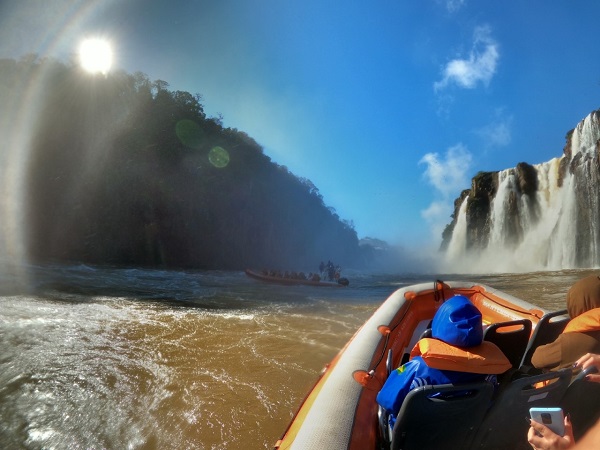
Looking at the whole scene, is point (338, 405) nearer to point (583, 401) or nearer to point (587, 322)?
point (583, 401)

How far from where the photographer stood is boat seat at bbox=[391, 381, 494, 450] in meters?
1.44

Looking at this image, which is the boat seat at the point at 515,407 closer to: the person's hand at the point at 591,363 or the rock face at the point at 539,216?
the person's hand at the point at 591,363

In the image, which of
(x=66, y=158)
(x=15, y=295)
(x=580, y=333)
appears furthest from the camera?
(x=66, y=158)

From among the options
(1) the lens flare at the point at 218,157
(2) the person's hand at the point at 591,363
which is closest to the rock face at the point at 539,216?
(2) the person's hand at the point at 591,363

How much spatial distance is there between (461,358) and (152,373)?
391 cm

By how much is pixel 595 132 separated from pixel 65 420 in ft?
87.6

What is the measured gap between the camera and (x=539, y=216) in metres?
24.5

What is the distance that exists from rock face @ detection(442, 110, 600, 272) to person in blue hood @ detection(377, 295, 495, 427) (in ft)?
75.5

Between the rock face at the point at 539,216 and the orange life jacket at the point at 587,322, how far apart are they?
2241 centimetres

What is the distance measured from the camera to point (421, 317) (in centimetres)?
489

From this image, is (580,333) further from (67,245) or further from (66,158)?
(66,158)

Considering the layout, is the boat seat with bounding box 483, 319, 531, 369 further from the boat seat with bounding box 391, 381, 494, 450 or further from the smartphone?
the smartphone

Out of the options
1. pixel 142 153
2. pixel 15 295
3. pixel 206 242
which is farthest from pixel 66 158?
pixel 15 295

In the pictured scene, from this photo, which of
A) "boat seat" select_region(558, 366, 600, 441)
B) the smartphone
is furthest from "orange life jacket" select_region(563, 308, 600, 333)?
the smartphone
